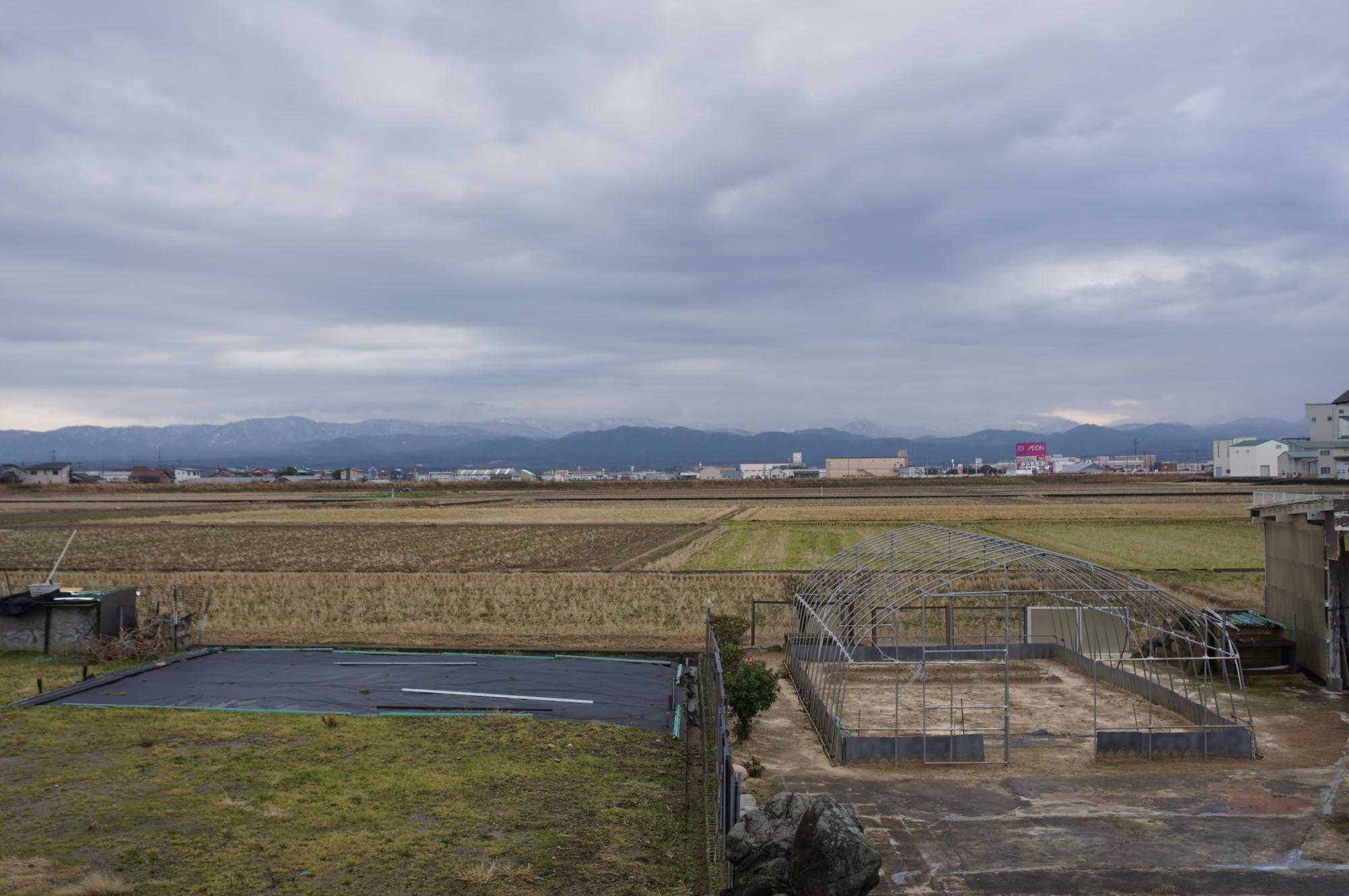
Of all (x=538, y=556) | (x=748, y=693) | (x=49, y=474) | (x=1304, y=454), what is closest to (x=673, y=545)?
(x=538, y=556)

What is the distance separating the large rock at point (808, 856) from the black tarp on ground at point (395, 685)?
246 inches

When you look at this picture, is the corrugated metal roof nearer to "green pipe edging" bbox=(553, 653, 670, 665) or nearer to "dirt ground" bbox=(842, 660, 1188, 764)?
"dirt ground" bbox=(842, 660, 1188, 764)

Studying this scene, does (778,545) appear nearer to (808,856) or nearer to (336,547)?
(336,547)

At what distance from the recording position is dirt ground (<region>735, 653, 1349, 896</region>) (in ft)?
32.8

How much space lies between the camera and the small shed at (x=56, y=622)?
20.2 meters

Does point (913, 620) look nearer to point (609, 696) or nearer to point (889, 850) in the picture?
point (609, 696)

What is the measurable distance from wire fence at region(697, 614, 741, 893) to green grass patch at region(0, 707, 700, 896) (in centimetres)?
27

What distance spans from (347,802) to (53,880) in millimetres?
3196

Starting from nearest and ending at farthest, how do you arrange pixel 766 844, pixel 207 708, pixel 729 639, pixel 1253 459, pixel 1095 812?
pixel 766 844 < pixel 1095 812 < pixel 207 708 < pixel 729 639 < pixel 1253 459

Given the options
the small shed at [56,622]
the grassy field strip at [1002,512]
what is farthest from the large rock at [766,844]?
the grassy field strip at [1002,512]

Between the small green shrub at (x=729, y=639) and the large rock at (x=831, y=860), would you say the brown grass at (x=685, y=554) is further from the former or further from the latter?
the large rock at (x=831, y=860)

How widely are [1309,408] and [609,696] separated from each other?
123 metres

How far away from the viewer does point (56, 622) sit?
2023 centimetres

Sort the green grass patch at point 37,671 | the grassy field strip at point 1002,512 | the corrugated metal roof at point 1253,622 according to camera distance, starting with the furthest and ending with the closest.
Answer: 1. the grassy field strip at point 1002,512
2. the corrugated metal roof at point 1253,622
3. the green grass patch at point 37,671
